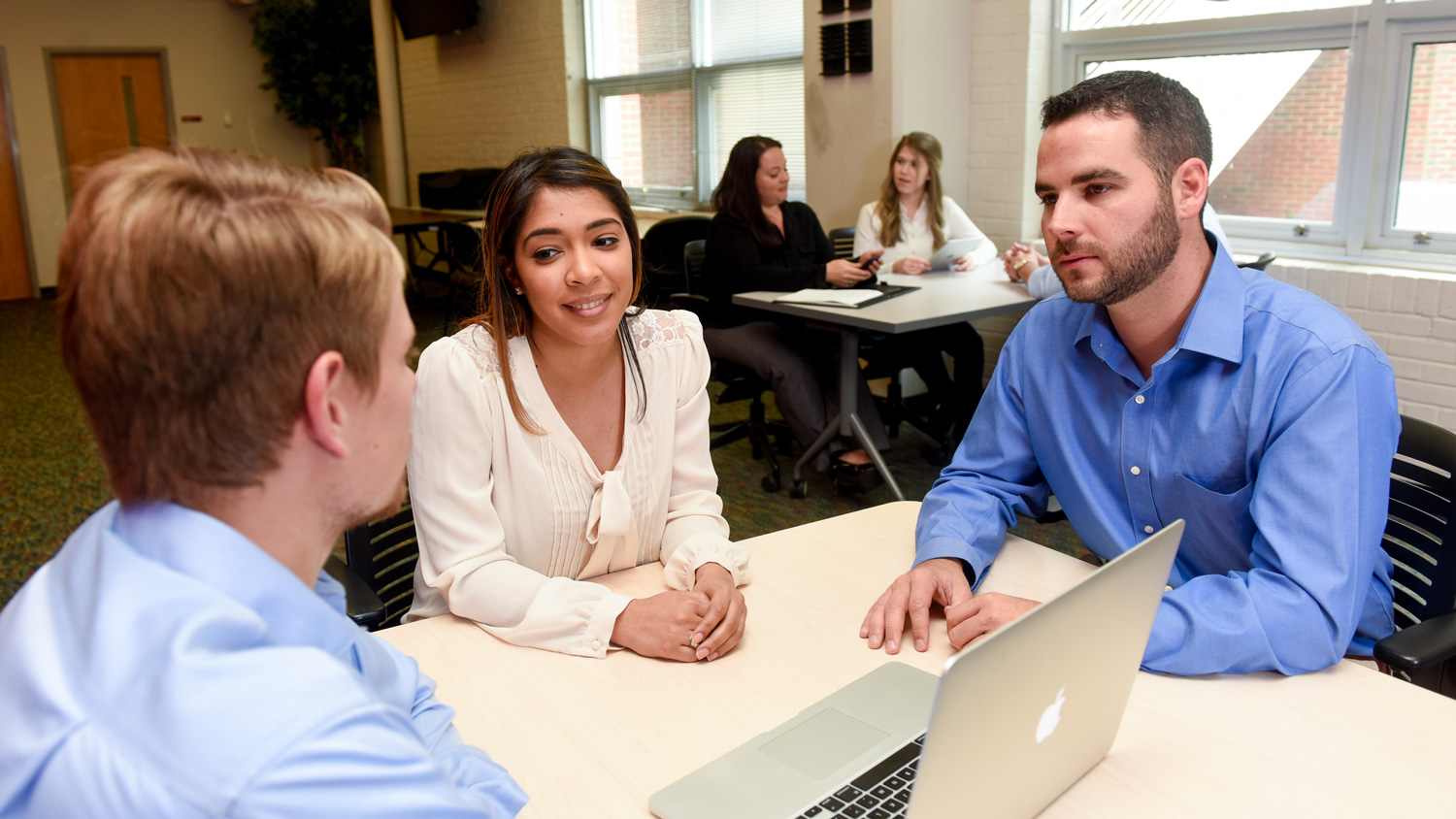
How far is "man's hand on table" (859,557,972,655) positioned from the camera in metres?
1.19

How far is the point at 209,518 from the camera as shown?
568 millimetres

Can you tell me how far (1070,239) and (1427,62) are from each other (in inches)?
120

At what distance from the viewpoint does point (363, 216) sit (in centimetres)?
63

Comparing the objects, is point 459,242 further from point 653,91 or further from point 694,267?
point 694,267

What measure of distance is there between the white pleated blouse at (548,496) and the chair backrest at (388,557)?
0.18 m

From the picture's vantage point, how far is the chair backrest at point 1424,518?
1386mm

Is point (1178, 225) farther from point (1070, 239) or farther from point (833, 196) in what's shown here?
point (833, 196)

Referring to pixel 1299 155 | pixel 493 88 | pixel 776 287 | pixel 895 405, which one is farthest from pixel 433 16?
pixel 1299 155

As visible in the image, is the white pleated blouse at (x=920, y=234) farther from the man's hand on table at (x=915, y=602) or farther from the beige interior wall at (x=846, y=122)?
the man's hand on table at (x=915, y=602)

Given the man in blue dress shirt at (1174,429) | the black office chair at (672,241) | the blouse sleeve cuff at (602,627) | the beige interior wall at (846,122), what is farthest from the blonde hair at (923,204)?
the blouse sleeve cuff at (602,627)

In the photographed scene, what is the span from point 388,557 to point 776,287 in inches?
95.4

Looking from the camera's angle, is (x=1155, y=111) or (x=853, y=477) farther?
(x=853, y=477)

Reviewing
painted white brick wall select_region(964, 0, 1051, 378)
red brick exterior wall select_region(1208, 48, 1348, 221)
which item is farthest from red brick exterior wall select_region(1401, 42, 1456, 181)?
painted white brick wall select_region(964, 0, 1051, 378)

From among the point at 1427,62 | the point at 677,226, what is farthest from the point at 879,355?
the point at 1427,62
